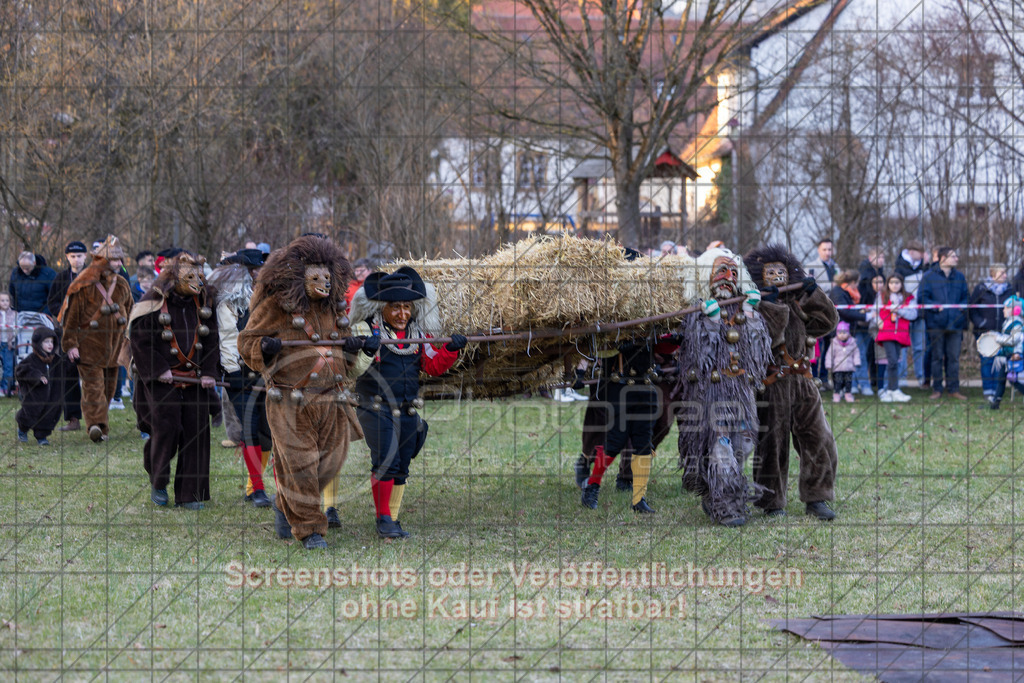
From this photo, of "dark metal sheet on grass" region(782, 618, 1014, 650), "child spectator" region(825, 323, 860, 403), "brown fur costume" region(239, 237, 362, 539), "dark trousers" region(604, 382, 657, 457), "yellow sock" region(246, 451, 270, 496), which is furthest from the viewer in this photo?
"child spectator" region(825, 323, 860, 403)

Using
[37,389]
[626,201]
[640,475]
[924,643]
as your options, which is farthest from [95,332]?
[924,643]

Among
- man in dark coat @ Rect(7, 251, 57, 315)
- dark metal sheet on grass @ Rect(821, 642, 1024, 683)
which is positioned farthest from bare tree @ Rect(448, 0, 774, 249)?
man in dark coat @ Rect(7, 251, 57, 315)

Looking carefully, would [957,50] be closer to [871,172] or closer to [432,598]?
[871,172]

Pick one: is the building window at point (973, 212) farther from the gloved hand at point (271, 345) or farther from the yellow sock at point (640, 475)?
the gloved hand at point (271, 345)

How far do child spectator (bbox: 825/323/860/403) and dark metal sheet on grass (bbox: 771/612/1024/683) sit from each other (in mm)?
6640

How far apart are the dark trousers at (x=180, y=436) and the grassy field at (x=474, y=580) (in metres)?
0.24

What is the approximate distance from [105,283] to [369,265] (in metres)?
2.45

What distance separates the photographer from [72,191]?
26.3ft

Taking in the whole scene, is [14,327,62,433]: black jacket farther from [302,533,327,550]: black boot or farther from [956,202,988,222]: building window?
[956,202,988,222]: building window

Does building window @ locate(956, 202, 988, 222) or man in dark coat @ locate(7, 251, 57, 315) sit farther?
man in dark coat @ locate(7, 251, 57, 315)

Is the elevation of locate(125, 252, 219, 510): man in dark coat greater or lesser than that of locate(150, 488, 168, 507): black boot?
greater

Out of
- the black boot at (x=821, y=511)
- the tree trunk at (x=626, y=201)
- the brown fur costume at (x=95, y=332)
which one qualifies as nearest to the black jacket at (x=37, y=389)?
the brown fur costume at (x=95, y=332)

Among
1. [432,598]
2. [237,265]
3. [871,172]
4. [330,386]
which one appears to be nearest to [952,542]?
[432,598]

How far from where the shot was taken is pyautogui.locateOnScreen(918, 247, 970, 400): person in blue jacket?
959 centimetres
